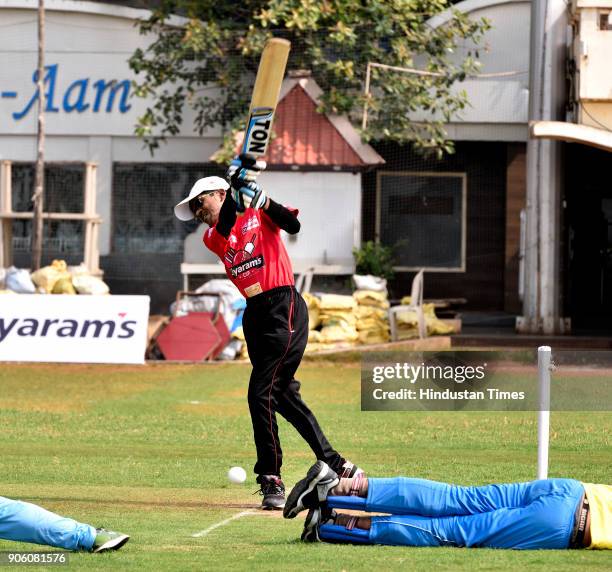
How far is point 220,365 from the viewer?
846 inches

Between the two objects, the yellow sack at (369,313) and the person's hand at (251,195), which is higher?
the person's hand at (251,195)

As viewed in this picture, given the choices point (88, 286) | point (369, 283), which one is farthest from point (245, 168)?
point (369, 283)

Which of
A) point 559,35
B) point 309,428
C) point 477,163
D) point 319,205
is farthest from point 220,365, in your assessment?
point 309,428

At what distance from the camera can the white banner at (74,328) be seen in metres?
20.5

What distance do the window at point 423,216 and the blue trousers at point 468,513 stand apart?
22.4 metres

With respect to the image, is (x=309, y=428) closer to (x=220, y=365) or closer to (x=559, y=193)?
(x=220, y=365)

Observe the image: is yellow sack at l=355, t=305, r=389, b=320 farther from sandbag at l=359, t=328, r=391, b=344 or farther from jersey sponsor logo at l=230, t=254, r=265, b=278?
jersey sponsor logo at l=230, t=254, r=265, b=278

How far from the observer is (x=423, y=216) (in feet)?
97.0

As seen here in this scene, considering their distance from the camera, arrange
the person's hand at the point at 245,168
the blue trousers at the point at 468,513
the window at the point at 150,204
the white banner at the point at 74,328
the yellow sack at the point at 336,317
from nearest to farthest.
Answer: the blue trousers at the point at 468,513
the person's hand at the point at 245,168
the white banner at the point at 74,328
the yellow sack at the point at 336,317
the window at the point at 150,204

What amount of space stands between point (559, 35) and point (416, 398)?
16357 mm

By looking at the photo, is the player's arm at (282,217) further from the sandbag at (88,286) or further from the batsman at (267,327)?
the sandbag at (88,286)

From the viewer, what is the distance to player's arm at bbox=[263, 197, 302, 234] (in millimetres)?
8906

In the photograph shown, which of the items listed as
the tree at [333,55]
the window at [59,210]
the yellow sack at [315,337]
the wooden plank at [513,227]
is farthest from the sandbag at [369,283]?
the window at [59,210]

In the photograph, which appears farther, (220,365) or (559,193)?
(559,193)
